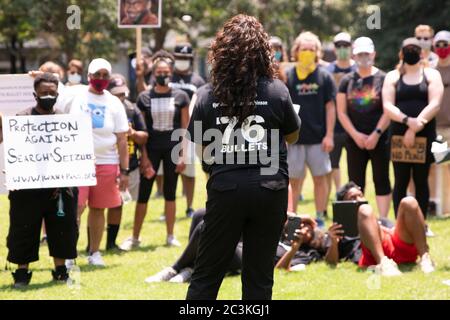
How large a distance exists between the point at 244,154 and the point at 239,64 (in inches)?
20.9

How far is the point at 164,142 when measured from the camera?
10578 mm

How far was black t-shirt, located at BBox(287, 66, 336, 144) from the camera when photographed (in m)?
10.9

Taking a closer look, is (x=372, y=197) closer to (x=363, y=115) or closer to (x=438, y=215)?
(x=438, y=215)

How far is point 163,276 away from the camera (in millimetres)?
8523

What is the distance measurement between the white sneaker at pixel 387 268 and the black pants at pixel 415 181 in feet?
5.92

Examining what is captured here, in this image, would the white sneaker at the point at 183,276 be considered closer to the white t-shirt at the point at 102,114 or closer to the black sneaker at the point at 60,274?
the black sneaker at the point at 60,274

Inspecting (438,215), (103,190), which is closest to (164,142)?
(103,190)

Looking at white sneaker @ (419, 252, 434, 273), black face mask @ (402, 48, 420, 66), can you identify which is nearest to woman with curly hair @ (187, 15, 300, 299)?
white sneaker @ (419, 252, 434, 273)

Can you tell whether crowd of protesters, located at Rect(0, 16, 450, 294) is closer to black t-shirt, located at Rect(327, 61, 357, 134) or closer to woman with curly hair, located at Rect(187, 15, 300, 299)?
black t-shirt, located at Rect(327, 61, 357, 134)

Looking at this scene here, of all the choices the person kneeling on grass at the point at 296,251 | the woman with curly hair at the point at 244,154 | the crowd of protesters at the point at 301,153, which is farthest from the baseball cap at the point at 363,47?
the woman with curly hair at the point at 244,154

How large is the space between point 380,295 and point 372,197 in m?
6.44

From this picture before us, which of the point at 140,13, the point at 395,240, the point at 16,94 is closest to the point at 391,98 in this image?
the point at 395,240

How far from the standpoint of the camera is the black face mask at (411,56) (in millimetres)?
9791

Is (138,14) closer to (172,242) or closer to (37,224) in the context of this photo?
(172,242)
